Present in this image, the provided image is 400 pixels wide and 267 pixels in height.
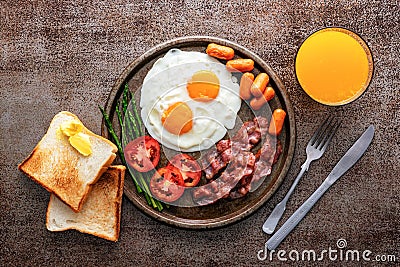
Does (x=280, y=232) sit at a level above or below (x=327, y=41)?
below

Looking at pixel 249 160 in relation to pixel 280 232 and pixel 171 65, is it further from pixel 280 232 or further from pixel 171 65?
pixel 171 65

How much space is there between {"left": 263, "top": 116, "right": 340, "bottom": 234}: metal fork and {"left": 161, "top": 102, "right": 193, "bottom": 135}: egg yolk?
23.9 inches

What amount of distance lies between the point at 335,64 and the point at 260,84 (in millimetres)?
377

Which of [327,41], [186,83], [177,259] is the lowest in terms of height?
[177,259]

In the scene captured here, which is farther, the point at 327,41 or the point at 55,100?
the point at 55,100

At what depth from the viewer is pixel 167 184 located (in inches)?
114

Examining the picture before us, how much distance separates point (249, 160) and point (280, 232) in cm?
41

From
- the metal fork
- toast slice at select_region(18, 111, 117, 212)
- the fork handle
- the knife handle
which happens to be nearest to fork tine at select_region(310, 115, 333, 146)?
the metal fork

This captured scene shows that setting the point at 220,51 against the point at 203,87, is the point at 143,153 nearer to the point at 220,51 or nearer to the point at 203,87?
the point at 203,87

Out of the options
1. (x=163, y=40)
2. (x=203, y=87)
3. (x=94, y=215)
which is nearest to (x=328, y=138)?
(x=203, y=87)

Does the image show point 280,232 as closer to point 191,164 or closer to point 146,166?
point 191,164

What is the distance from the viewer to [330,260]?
298 cm

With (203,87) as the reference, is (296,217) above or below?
below

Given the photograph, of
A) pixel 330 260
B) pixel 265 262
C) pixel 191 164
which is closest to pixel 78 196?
pixel 191 164
